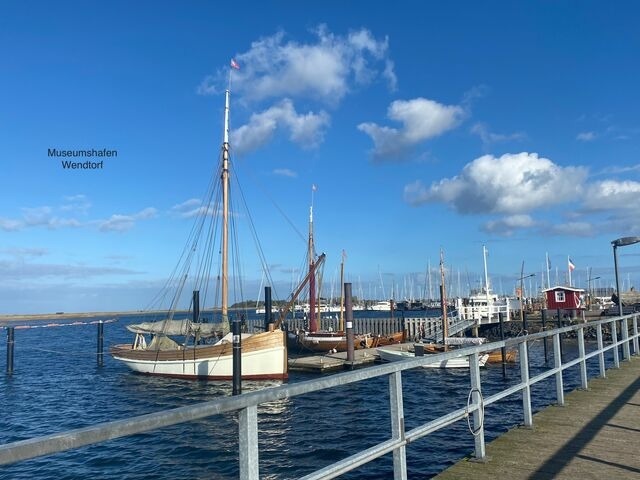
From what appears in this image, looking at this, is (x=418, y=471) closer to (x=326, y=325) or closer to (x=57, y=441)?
(x=57, y=441)

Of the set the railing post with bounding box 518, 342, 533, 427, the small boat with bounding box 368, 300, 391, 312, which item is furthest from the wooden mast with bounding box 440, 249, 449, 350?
the small boat with bounding box 368, 300, 391, 312

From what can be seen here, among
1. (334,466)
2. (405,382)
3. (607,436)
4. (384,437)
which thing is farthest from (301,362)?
(334,466)

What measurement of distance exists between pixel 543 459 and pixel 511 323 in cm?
5097

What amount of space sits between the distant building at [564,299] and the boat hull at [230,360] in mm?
33967

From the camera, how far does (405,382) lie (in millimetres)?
27312

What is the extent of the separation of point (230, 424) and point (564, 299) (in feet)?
144

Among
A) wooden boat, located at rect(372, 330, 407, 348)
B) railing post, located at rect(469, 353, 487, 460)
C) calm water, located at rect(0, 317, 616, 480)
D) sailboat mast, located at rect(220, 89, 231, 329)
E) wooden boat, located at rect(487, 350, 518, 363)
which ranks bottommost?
calm water, located at rect(0, 317, 616, 480)

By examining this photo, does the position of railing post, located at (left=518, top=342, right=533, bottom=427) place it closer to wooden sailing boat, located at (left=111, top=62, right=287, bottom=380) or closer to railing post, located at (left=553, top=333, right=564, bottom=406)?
railing post, located at (left=553, top=333, right=564, bottom=406)

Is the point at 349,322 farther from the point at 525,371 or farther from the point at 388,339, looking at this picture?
the point at 525,371

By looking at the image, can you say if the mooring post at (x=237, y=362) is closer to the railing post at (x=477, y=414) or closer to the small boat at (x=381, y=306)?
the railing post at (x=477, y=414)

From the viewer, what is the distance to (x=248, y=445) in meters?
2.97

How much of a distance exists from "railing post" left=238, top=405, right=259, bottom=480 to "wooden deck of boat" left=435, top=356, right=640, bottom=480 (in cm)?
305

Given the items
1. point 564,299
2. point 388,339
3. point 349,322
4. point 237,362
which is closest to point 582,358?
point 237,362

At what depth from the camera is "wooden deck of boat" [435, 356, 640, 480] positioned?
5.30 metres
